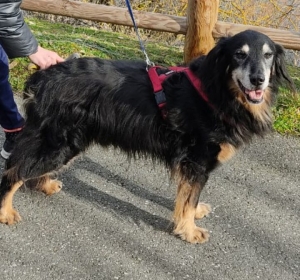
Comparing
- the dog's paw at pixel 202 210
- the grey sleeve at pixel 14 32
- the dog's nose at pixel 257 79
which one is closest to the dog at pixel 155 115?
the dog's nose at pixel 257 79

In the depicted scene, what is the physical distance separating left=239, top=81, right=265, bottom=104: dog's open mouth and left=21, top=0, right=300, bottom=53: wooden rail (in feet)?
7.79

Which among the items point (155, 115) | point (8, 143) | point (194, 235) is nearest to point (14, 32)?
point (155, 115)

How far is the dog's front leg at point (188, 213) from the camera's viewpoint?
11.2ft

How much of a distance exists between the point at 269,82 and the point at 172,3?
7537 mm

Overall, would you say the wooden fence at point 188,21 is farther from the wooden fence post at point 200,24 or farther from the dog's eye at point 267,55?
the dog's eye at point 267,55

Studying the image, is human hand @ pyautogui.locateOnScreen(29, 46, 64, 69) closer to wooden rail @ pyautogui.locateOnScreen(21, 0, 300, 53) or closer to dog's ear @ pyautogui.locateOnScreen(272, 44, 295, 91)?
dog's ear @ pyautogui.locateOnScreen(272, 44, 295, 91)

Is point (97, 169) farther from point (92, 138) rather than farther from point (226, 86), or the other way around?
point (226, 86)

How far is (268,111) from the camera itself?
340cm

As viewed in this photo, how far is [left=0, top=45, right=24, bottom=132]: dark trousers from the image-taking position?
3.56 metres


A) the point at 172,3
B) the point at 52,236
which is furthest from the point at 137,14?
the point at 172,3

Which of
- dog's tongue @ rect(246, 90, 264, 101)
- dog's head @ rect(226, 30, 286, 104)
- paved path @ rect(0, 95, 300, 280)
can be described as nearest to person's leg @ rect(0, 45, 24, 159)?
paved path @ rect(0, 95, 300, 280)

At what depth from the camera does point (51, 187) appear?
3.84 metres

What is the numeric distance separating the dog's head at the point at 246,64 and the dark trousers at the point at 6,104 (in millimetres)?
Result: 1564

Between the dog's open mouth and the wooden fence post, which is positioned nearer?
the dog's open mouth
